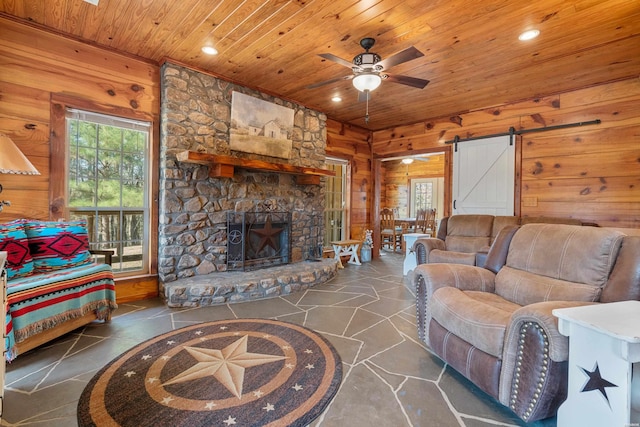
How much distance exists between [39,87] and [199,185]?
1.62m

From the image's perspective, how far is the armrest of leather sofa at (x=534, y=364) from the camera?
1384 mm

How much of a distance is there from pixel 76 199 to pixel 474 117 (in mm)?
5400

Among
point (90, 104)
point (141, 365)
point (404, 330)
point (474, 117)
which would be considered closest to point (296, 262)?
point (404, 330)

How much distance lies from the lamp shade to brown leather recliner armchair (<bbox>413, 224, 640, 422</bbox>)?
2.89m

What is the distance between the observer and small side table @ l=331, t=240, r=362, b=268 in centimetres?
521

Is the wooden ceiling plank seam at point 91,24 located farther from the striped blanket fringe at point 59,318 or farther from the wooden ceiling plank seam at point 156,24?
the striped blanket fringe at point 59,318

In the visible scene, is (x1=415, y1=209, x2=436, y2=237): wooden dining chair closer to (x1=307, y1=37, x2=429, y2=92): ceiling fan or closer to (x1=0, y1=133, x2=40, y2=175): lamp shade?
(x1=307, y1=37, x2=429, y2=92): ceiling fan

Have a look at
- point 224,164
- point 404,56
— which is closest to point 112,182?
point 224,164

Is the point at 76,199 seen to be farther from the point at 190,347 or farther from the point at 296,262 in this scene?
the point at 296,262

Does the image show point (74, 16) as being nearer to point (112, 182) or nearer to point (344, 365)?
point (112, 182)

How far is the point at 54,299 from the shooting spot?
2.23m

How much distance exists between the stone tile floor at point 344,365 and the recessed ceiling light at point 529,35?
2.80 metres

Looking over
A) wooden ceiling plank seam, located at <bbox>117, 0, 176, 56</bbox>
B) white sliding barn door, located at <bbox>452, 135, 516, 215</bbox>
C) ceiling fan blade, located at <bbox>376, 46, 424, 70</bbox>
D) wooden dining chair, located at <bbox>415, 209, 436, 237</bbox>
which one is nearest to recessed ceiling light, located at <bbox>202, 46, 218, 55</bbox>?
wooden ceiling plank seam, located at <bbox>117, 0, 176, 56</bbox>

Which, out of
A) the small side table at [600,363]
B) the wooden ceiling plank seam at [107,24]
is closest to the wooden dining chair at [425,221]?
the small side table at [600,363]
